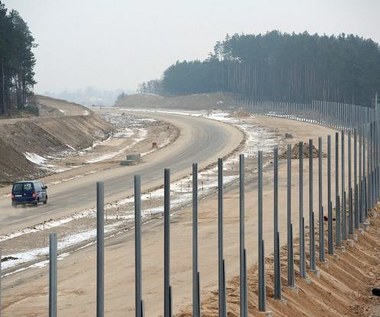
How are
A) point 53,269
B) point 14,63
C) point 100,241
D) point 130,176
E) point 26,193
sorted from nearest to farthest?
point 53,269 → point 100,241 → point 26,193 → point 130,176 → point 14,63

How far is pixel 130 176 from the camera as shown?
205 ft

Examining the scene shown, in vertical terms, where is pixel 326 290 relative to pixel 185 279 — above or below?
below

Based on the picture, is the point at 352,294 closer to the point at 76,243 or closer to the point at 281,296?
the point at 281,296

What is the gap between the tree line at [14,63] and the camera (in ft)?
326

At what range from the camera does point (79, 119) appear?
10700cm

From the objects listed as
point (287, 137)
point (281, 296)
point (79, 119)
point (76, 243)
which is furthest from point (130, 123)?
point (281, 296)

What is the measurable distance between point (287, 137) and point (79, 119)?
2493 centimetres

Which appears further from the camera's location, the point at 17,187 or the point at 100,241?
the point at 17,187

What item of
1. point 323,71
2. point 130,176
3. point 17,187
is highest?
point 323,71

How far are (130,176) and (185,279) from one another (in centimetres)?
3739

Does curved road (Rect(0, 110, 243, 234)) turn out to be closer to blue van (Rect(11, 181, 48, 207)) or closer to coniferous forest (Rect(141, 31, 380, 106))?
blue van (Rect(11, 181, 48, 207))

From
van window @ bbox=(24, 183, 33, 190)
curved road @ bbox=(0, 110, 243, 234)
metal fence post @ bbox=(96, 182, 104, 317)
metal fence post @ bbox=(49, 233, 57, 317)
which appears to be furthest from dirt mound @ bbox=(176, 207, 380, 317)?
van window @ bbox=(24, 183, 33, 190)

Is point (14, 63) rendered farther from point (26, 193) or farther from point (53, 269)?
point (53, 269)

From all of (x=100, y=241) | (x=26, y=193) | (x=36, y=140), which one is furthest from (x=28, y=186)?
(x=100, y=241)
